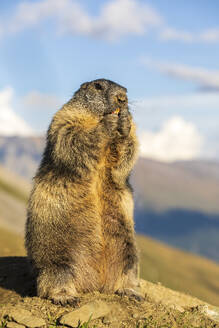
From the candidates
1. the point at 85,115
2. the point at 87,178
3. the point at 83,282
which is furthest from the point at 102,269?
the point at 85,115

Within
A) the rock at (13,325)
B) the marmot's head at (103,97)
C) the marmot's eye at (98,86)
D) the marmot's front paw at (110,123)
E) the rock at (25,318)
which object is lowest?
the rock at (13,325)

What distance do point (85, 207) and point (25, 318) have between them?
2.21 m

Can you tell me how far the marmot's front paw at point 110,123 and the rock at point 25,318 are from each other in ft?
11.7

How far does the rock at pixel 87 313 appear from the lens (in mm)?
7271

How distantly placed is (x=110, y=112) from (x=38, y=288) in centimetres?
374

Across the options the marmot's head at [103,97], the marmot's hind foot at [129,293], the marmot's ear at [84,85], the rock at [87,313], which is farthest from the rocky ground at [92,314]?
the marmot's ear at [84,85]

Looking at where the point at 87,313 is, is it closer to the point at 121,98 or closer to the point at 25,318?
the point at 25,318

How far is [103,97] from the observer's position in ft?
29.9

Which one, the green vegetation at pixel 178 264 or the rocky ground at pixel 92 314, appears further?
the green vegetation at pixel 178 264

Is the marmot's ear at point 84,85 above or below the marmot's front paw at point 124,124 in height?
above

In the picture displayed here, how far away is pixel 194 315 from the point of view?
8.20 meters

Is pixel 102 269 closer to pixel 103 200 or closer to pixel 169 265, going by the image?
pixel 103 200

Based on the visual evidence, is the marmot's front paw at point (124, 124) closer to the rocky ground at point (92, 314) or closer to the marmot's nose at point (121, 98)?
the marmot's nose at point (121, 98)

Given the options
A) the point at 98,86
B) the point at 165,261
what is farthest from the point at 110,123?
the point at 165,261
